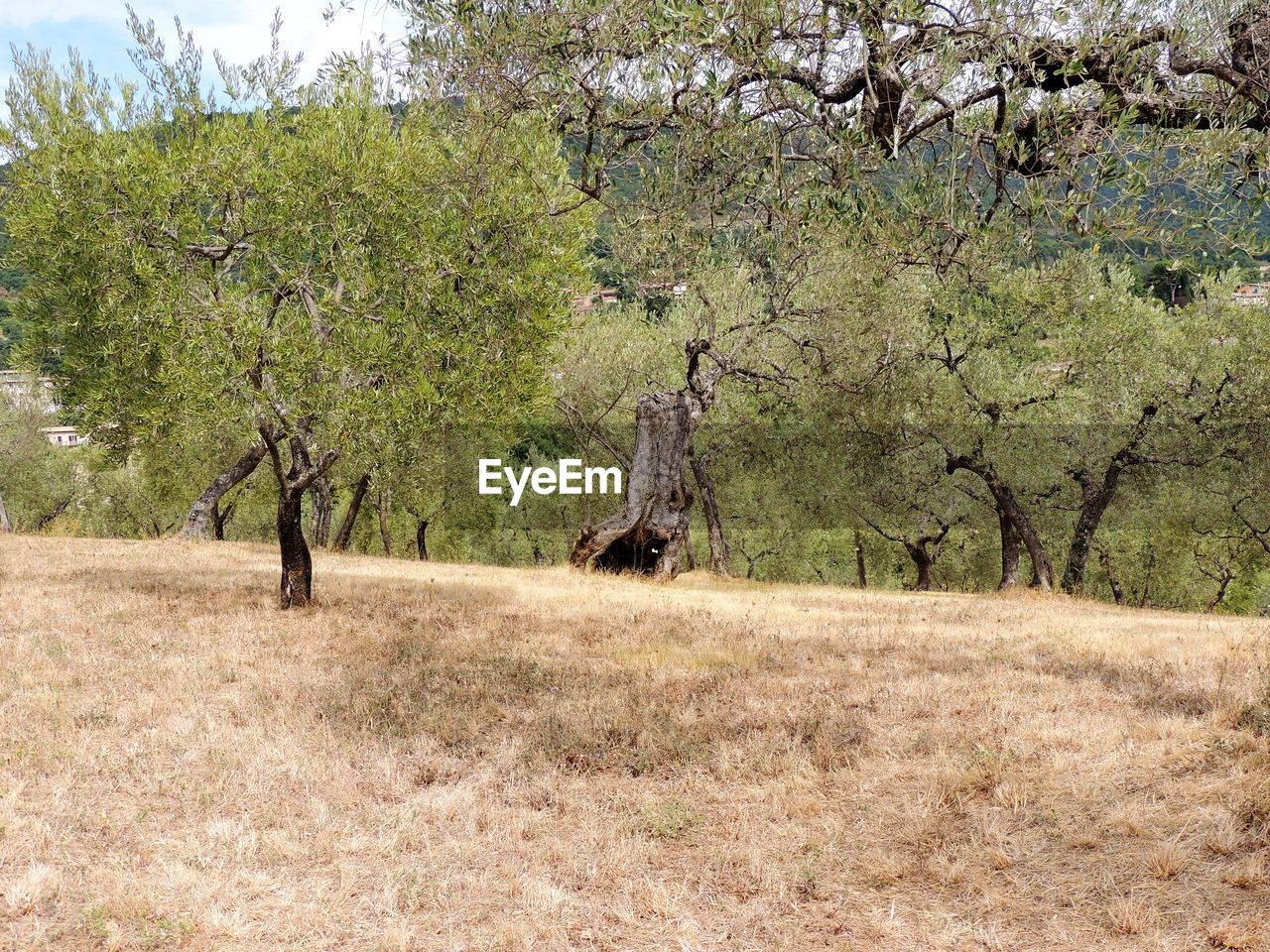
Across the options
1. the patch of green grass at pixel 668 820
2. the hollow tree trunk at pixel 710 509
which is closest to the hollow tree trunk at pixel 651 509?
the hollow tree trunk at pixel 710 509

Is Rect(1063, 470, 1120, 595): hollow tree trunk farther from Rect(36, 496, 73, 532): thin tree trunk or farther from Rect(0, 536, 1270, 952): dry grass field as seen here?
Rect(36, 496, 73, 532): thin tree trunk

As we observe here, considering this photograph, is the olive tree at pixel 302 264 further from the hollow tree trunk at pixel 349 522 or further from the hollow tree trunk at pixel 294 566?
the hollow tree trunk at pixel 349 522

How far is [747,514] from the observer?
4953 centimetres

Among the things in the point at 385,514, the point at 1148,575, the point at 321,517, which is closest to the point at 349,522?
the point at 321,517

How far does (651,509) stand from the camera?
26984 millimetres

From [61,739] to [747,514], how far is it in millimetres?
42296

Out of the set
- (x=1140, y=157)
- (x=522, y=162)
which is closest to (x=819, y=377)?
(x=522, y=162)

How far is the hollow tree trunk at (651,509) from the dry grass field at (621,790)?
476 inches

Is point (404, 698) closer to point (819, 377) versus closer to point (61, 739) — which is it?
point (61, 739)

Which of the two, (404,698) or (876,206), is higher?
(876,206)

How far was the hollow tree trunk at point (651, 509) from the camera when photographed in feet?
88.4

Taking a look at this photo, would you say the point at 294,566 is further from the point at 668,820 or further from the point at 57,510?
the point at 57,510

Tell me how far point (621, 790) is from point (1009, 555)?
2966cm

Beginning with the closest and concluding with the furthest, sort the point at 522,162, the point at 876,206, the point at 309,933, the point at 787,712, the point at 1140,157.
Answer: the point at 309,933
the point at 1140,157
the point at 876,206
the point at 787,712
the point at 522,162
